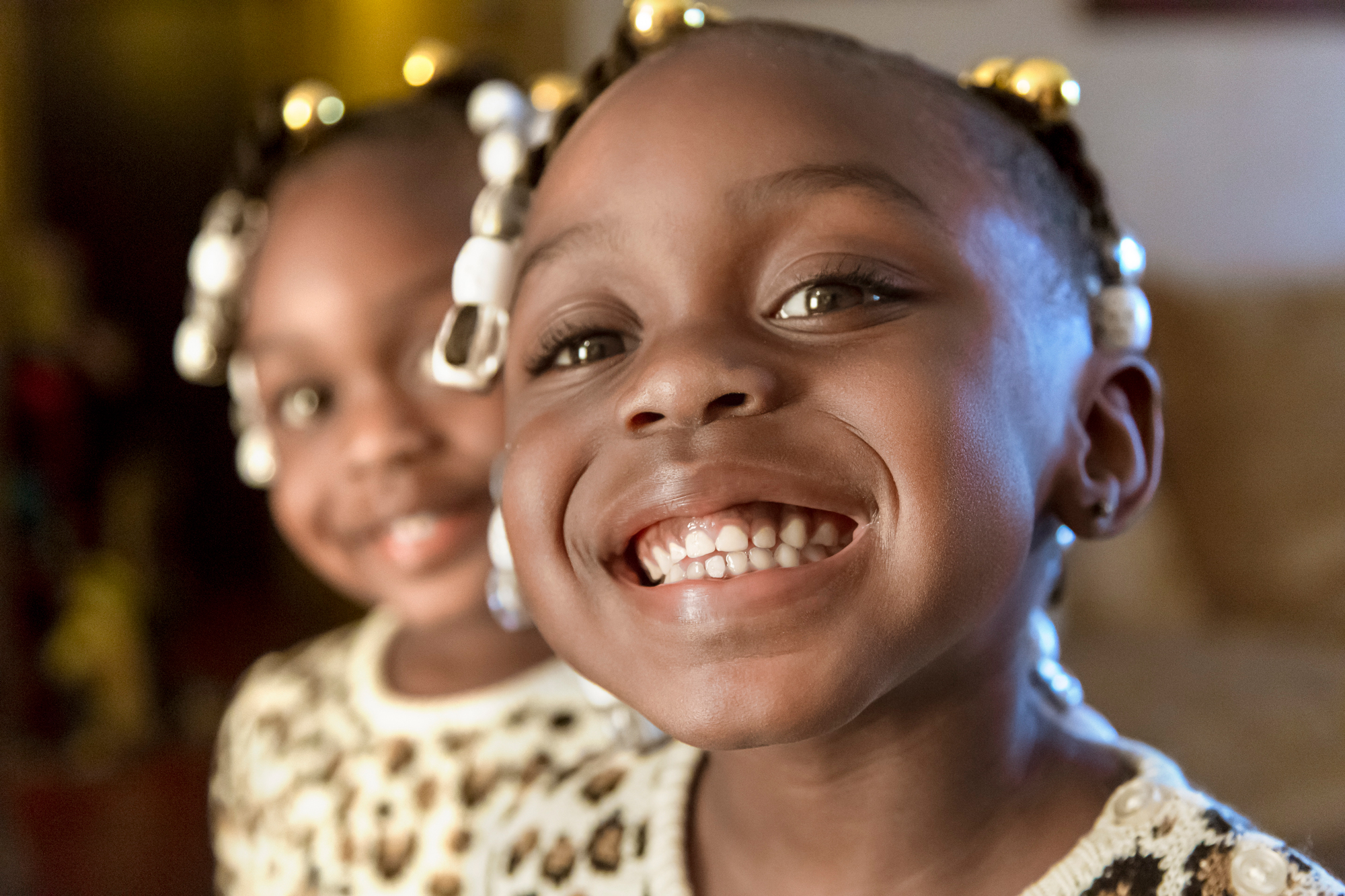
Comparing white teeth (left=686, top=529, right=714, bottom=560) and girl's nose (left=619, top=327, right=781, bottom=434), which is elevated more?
girl's nose (left=619, top=327, right=781, bottom=434)

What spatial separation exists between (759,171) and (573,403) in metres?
0.14

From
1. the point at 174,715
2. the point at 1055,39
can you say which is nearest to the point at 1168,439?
the point at 1055,39

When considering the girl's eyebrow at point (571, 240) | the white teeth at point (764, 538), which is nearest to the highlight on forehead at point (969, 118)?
the girl's eyebrow at point (571, 240)

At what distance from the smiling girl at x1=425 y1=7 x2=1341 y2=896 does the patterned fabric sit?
0.22 metres

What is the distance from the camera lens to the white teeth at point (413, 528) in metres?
0.87

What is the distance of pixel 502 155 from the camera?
0.79m

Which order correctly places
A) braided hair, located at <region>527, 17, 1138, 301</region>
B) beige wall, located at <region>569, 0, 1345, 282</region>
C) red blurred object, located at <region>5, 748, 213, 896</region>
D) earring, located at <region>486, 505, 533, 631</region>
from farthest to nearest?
beige wall, located at <region>569, 0, 1345, 282</region> < red blurred object, located at <region>5, 748, 213, 896</region> < earring, located at <region>486, 505, 533, 631</region> < braided hair, located at <region>527, 17, 1138, 301</region>

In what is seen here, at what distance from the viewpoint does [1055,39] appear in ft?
6.71

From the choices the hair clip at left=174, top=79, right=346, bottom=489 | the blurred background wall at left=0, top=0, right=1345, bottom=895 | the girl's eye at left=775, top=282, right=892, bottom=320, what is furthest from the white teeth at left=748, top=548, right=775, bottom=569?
the blurred background wall at left=0, top=0, right=1345, bottom=895

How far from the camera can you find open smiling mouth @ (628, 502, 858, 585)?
20.2 inches

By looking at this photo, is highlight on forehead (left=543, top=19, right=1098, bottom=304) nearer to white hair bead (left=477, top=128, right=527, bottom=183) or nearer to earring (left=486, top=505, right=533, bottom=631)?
white hair bead (left=477, top=128, right=527, bottom=183)

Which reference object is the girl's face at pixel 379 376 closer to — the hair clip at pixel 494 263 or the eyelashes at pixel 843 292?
the hair clip at pixel 494 263

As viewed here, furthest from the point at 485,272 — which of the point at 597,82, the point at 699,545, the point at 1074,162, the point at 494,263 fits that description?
the point at 1074,162

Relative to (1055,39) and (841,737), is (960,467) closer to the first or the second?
(841,737)
